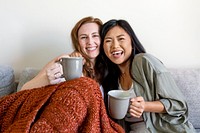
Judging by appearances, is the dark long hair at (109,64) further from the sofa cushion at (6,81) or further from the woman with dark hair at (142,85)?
the sofa cushion at (6,81)

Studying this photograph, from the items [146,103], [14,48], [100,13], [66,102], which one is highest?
[100,13]

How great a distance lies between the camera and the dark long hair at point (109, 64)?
1237 millimetres

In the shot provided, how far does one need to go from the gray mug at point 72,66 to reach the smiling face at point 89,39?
40 centimetres

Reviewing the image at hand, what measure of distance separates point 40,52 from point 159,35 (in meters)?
0.84

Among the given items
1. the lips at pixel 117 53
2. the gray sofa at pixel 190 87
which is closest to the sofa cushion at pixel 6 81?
the gray sofa at pixel 190 87

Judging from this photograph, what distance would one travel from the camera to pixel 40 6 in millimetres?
1534

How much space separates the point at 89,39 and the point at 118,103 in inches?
20.8

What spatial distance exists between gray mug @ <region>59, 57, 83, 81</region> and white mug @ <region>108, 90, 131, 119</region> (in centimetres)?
16

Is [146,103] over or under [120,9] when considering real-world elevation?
under

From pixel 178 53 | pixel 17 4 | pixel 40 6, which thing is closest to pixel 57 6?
pixel 40 6

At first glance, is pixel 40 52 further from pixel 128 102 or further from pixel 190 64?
pixel 190 64

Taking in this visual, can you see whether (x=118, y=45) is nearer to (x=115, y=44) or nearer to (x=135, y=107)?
(x=115, y=44)

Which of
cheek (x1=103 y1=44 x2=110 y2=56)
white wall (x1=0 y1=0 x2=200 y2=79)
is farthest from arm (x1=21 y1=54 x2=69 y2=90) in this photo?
white wall (x1=0 y1=0 x2=200 y2=79)

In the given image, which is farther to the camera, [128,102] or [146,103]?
[146,103]
